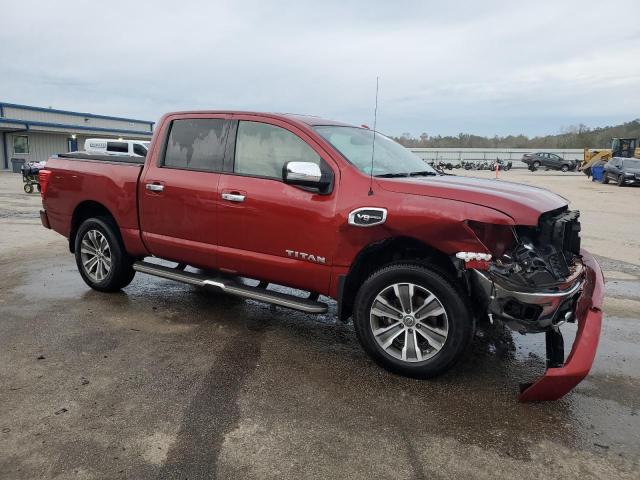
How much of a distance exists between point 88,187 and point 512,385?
4.62 metres

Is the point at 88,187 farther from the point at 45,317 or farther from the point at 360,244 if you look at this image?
the point at 360,244

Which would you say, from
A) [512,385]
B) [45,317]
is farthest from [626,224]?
[45,317]

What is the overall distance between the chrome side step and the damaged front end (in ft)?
4.23

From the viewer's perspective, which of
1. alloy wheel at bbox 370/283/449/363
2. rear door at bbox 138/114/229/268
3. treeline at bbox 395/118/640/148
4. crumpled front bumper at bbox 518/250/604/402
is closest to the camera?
crumpled front bumper at bbox 518/250/604/402

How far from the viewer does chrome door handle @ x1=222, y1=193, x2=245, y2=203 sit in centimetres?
430

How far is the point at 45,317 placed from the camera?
4.86m

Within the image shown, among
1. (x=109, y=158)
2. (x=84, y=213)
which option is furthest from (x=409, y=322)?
(x=84, y=213)

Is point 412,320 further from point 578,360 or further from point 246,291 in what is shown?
point 246,291

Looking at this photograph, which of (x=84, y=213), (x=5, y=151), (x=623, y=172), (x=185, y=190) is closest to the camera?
(x=185, y=190)

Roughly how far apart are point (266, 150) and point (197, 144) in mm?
829

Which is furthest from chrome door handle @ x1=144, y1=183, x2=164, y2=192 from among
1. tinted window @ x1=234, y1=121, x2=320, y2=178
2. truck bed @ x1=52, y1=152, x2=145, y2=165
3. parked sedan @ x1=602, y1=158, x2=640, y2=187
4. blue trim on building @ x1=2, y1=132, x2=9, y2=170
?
blue trim on building @ x1=2, y1=132, x2=9, y2=170

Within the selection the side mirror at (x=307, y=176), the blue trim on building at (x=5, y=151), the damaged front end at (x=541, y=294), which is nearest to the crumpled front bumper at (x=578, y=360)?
the damaged front end at (x=541, y=294)

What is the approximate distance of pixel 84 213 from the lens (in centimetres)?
577

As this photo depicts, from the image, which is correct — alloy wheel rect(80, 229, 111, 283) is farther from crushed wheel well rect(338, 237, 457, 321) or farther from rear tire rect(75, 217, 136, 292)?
crushed wheel well rect(338, 237, 457, 321)
